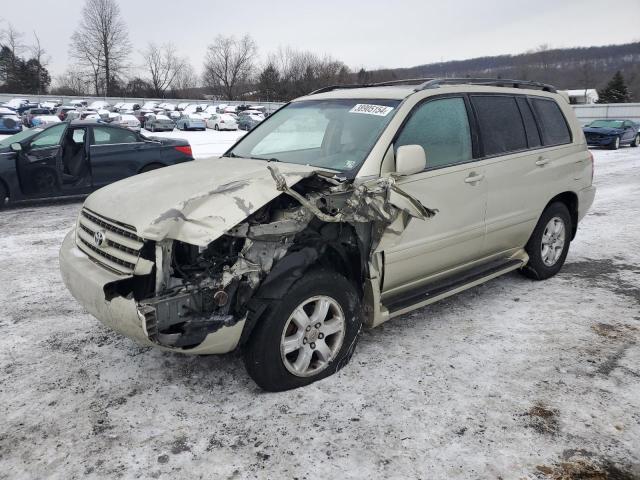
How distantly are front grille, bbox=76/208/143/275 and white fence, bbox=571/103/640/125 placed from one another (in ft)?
142

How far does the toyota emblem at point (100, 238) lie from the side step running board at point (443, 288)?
74.6 inches

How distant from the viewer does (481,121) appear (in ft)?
13.5

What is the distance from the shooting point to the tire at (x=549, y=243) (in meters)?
4.81

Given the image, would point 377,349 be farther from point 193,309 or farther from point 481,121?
point 481,121

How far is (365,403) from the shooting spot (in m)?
2.99

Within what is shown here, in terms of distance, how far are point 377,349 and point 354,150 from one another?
1.47 m

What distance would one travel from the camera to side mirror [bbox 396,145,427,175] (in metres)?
3.21

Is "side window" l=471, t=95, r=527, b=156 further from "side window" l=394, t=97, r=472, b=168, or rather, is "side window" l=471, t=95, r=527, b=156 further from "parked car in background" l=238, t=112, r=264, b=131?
"parked car in background" l=238, t=112, r=264, b=131

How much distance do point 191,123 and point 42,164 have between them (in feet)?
88.2

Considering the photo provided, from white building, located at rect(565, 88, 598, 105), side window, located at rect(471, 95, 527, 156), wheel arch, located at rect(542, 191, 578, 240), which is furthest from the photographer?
white building, located at rect(565, 88, 598, 105)

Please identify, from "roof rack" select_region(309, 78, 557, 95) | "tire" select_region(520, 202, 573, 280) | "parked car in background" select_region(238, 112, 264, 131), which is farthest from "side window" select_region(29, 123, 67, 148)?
"parked car in background" select_region(238, 112, 264, 131)

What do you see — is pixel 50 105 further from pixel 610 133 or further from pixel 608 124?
pixel 610 133

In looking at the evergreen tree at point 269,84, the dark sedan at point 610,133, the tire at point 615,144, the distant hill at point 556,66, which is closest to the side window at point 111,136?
the dark sedan at point 610,133

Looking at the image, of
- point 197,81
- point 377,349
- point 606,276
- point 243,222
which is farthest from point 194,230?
point 197,81
